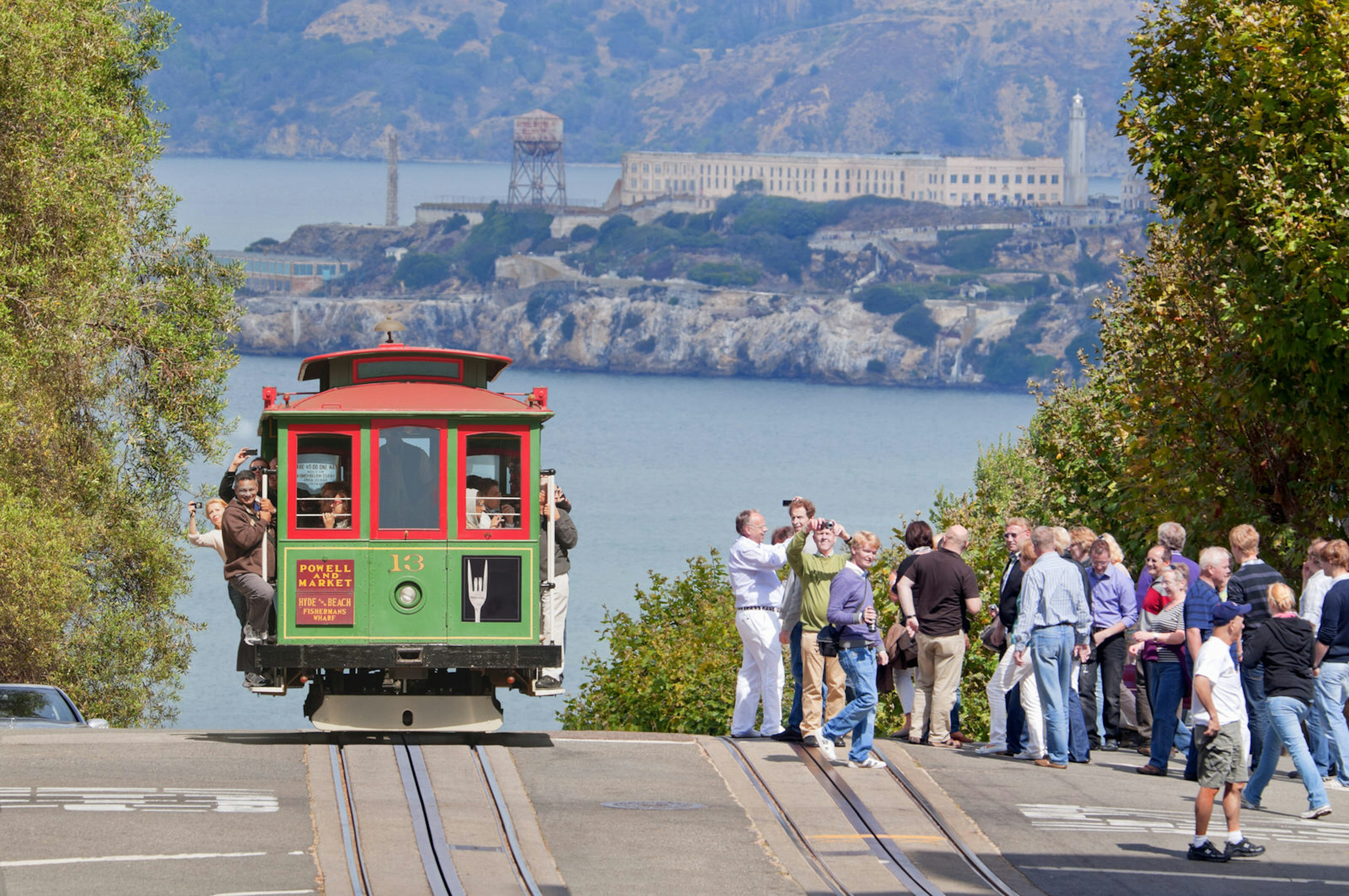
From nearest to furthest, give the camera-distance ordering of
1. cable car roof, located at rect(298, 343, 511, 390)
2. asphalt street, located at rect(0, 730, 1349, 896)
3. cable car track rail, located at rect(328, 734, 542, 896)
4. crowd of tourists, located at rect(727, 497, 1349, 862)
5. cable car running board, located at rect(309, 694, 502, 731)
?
cable car track rail, located at rect(328, 734, 542, 896), asphalt street, located at rect(0, 730, 1349, 896), crowd of tourists, located at rect(727, 497, 1349, 862), cable car running board, located at rect(309, 694, 502, 731), cable car roof, located at rect(298, 343, 511, 390)

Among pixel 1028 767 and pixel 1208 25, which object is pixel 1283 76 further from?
pixel 1028 767

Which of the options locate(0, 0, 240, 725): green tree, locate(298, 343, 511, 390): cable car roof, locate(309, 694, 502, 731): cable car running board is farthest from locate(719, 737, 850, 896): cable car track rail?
locate(0, 0, 240, 725): green tree

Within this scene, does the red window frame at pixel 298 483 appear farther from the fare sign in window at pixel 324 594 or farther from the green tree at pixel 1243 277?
the green tree at pixel 1243 277

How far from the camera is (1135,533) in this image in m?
26.1

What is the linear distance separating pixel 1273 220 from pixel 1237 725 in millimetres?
6897

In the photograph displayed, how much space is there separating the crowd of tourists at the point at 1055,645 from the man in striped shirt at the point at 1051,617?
1 cm

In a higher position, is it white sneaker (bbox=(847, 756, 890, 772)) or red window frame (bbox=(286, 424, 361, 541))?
red window frame (bbox=(286, 424, 361, 541))

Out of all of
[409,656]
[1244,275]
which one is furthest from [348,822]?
[1244,275]

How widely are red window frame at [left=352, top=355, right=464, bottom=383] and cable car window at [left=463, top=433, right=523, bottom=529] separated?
899 mm

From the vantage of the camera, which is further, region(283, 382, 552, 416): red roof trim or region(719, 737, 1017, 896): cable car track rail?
region(283, 382, 552, 416): red roof trim

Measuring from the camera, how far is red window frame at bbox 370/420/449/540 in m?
15.8

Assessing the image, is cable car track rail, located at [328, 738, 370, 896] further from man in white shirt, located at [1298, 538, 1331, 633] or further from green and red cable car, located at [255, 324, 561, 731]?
man in white shirt, located at [1298, 538, 1331, 633]

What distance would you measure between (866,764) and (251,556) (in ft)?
18.6

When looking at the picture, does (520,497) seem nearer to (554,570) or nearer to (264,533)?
(554,570)
